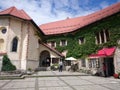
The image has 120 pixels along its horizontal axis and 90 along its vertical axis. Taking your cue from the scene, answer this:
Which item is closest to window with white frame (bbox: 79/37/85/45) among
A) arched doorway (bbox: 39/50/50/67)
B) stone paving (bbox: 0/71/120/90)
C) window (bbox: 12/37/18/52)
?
arched doorway (bbox: 39/50/50/67)

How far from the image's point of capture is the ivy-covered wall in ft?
67.3

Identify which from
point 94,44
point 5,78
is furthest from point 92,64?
point 5,78

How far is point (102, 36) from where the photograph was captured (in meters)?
22.8

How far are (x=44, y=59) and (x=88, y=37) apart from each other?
38.8 ft

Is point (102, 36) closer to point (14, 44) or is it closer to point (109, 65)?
point (109, 65)

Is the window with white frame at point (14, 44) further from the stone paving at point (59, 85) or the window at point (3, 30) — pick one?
the stone paving at point (59, 85)

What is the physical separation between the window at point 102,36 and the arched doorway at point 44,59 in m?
12.6

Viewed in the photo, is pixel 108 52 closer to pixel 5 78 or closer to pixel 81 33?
pixel 81 33

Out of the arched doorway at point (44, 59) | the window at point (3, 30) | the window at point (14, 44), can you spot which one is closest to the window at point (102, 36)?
the window at point (14, 44)

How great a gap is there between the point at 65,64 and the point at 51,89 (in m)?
20.3

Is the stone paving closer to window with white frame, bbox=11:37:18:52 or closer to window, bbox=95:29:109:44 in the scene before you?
window, bbox=95:29:109:44

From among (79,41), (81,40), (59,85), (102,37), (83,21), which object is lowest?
(59,85)

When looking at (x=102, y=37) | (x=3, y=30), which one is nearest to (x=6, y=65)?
(x=3, y=30)

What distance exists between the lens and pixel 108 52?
19.7m
